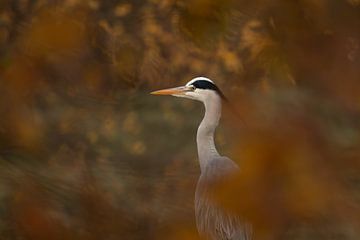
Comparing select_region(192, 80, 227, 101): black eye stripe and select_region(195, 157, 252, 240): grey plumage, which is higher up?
select_region(192, 80, 227, 101): black eye stripe

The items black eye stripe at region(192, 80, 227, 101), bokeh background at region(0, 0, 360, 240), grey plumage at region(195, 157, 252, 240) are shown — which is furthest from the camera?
black eye stripe at region(192, 80, 227, 101)

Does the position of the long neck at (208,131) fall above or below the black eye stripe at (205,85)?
below

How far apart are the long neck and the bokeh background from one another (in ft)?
3.45

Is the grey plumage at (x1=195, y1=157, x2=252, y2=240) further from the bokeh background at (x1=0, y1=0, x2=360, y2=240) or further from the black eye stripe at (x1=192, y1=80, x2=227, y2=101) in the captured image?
the bokeh background at (x1=0, y1=0, x2=360, y2=240)

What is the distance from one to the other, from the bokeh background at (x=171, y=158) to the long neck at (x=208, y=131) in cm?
105

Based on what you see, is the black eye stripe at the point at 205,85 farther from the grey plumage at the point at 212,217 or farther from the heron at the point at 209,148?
the grey plumage at the point at 212,217

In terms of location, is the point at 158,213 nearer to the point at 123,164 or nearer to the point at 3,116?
the point at 123,164

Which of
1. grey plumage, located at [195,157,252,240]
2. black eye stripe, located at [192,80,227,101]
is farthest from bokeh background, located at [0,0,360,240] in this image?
black eye stripe, located at [192,80,227,101]

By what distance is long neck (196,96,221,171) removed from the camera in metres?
2.19

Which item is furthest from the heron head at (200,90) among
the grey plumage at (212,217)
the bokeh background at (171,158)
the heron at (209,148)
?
the bokeh background at (171,158)

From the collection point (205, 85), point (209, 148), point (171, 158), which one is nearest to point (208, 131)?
point (209, 148)

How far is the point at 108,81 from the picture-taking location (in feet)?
2.77

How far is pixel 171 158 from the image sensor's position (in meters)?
0.93

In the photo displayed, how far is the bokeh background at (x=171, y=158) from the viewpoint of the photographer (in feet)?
2.27
